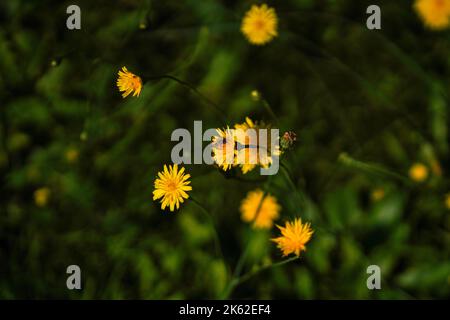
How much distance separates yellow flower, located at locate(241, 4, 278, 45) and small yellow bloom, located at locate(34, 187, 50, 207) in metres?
0.84

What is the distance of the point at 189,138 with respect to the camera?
1.55m

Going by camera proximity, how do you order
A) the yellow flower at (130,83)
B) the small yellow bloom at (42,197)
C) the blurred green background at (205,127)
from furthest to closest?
the small yellow bloom at (42,197) → the blurred green background at (205,127) → the yellow flower at (130,83)

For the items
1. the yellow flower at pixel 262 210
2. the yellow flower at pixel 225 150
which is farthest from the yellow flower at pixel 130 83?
the yellow flower at pixel 262 210

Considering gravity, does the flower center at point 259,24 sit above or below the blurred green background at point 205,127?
above

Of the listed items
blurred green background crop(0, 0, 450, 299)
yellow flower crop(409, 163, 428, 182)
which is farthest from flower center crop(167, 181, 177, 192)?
yellow flower crop(409, 163, 428, 182)

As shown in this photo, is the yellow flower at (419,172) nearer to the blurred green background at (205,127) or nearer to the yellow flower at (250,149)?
the blurred green background at (205,127)

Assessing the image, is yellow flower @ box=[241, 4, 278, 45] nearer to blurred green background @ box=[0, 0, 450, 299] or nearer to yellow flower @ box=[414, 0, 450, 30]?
blurred green background @ box=[0, 0, 450, 299]

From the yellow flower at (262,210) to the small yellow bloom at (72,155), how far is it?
0.59m

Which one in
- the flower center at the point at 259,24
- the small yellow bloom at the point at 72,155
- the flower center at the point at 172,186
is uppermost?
the flower center at the point at 259,24

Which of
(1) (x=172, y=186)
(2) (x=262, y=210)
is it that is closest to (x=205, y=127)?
(2) (x=262, y=210)

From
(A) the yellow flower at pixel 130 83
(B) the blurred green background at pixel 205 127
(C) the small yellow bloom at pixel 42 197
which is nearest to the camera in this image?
(A) the yellow flower at pixel 130 83

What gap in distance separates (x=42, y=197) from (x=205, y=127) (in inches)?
23.0

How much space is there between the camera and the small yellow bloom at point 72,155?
160 cm

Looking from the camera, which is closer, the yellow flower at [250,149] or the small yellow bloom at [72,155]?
the yellow flower at [250,149]
